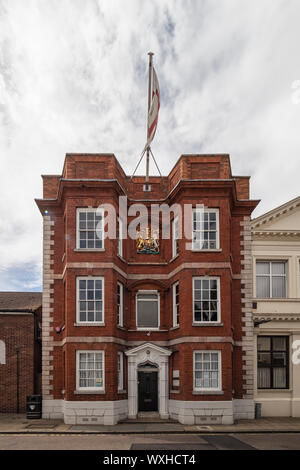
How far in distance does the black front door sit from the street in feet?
14.9

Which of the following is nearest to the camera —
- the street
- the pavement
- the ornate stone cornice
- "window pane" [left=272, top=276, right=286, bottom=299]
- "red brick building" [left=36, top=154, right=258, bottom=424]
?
the street

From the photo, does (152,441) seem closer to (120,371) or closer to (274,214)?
(120,371)

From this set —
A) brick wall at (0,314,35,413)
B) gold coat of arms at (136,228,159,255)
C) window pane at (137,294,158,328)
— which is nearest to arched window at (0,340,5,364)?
brick wall at (0,314,35,413)

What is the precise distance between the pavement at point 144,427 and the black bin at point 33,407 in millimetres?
375

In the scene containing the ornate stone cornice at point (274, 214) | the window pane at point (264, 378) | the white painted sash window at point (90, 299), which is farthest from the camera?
the ornate stone cornice at point (274, 214)

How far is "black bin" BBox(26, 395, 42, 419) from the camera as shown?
25.5m

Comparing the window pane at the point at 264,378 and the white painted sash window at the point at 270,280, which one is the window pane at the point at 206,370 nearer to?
the window pane at the point at 264,378

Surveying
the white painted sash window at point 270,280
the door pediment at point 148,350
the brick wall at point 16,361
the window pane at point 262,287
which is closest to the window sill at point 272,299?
the white painted sash window at point 270,280

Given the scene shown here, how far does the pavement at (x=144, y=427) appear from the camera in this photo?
71.6 feet

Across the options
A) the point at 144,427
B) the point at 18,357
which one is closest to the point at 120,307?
the point at 144,427

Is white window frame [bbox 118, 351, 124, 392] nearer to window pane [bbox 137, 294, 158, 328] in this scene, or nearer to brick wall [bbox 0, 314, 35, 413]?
window pane [bbox 137, 294, 158, 328]

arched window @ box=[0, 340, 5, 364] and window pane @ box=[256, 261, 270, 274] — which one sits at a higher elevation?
window pane @ box=[256, 261, 270, 274]

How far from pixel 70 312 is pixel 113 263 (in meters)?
3.13

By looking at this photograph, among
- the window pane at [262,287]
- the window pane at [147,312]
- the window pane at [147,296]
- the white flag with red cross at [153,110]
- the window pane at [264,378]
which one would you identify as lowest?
the window pane at [264,378]
